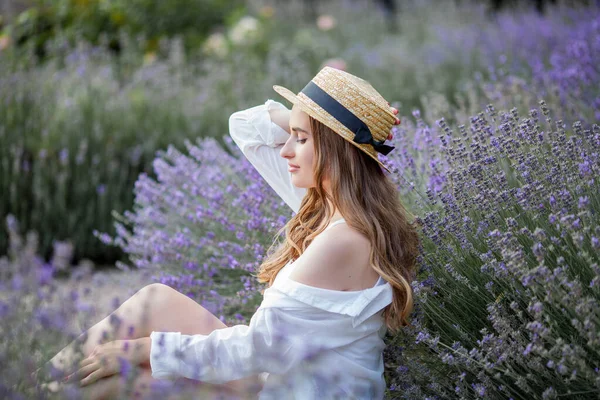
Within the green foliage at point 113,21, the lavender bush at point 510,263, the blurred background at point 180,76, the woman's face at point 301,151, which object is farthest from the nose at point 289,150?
the green foliage at point 113,21

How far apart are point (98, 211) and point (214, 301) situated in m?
1.96

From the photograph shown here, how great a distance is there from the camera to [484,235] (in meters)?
2.06

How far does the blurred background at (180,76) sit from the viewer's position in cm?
443

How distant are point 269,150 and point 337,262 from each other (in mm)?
767

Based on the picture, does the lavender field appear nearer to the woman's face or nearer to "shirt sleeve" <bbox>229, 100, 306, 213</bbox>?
"shirt sleeve" <bbox>229, 100, 306, 213</bbox>

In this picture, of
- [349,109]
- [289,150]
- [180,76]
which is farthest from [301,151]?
[180,76]

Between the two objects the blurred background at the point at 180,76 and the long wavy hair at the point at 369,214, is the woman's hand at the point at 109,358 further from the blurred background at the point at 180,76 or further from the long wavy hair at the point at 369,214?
the blurred background at the point at 180,76

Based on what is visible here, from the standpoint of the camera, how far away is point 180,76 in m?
5.94

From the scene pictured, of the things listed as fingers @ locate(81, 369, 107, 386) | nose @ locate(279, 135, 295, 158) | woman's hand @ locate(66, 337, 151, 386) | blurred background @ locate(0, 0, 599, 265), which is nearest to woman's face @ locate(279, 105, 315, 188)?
nose @ locate(279, 135, 295, 158)

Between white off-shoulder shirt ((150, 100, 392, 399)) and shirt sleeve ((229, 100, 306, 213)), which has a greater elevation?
shirt sleeve ((229, 100, 306, 213))

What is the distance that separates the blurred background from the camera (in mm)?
4426

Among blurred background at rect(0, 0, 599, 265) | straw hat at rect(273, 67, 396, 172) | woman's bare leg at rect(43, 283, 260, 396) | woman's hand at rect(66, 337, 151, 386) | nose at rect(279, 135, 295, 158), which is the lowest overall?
blurred background at rect(0, 0, 599, 265)

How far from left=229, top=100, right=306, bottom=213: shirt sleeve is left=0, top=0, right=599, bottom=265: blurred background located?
1.15 metres

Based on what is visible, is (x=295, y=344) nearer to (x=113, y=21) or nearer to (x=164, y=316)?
(x=164, y=316)
